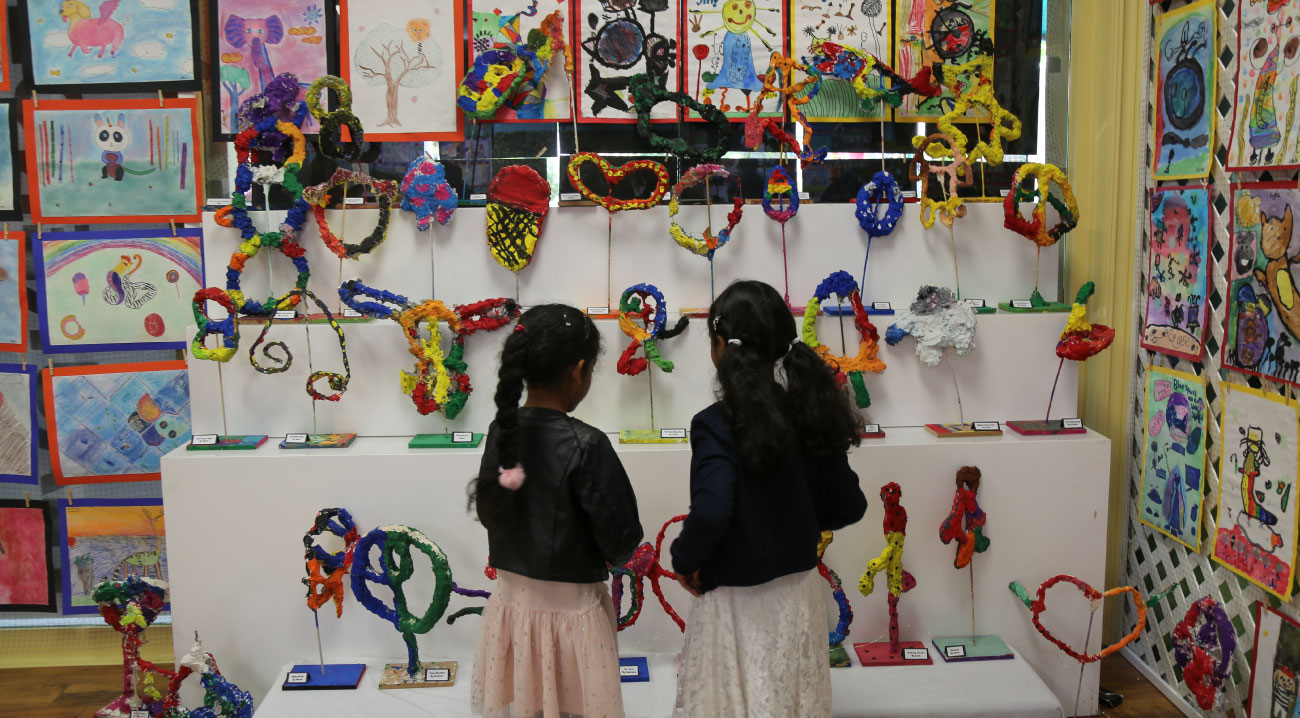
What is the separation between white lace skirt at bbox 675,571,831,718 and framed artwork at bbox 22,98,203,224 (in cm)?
241

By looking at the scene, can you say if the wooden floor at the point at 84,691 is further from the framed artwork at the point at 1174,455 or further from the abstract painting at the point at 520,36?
the abstract painting at the point at 520,36

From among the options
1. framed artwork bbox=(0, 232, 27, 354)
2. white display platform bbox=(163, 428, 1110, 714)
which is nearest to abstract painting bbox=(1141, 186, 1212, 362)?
white display platform bbox=(163, 428, 1110, 714)

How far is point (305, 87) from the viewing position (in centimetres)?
334

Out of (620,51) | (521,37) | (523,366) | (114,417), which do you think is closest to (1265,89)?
(620,51)

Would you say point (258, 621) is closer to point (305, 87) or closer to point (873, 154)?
point (305, 87)

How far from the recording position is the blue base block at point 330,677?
8.98 ft

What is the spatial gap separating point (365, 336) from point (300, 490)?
0.50 m

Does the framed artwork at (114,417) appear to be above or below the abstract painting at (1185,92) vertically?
below

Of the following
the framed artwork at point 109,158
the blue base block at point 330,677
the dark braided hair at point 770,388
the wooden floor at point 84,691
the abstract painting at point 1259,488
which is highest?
the framed artwork at point 109,158

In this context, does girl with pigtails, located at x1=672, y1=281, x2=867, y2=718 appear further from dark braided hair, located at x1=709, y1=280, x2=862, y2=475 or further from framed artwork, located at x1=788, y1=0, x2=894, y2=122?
framed artwork, located at x1=788, y1=0, x2=894, y2=122

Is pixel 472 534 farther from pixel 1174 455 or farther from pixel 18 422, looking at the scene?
pixel 1174 455

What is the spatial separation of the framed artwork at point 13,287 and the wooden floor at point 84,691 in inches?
45.0

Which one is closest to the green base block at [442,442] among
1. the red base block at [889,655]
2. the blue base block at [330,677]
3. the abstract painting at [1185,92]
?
the blue base block at [330,677]

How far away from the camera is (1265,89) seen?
2531 mm
